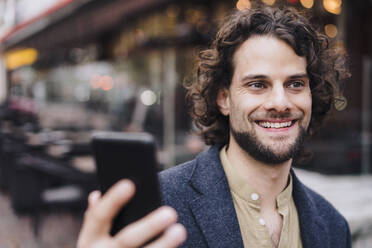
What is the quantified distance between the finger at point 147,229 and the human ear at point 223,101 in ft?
4.19

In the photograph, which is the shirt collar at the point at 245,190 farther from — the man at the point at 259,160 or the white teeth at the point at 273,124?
the white teeth at the point at 273,124

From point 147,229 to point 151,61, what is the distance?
843cm

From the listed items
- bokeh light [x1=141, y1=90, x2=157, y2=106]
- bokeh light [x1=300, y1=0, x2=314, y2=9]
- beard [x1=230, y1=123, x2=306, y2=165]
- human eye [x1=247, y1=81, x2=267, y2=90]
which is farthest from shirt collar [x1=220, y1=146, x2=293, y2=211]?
bokeh light [x1=141, y1=90, x2=157, y2=106]

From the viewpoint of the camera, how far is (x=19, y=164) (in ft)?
19.4

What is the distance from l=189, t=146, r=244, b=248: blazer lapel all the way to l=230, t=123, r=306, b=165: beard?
15 centimetres

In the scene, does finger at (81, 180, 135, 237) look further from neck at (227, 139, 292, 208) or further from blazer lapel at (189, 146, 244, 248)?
neck at (227, 139, 292, 208)

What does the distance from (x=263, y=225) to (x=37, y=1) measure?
6.85 meters

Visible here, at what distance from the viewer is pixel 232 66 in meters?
1.80

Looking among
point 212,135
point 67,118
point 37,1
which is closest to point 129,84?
point 67,118

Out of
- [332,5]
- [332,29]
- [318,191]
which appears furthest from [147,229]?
[332,5]

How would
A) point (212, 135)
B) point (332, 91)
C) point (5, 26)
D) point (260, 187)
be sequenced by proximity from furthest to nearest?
point (5, 26) < point (332, 91) < point (212, 135) < point (260, 187)

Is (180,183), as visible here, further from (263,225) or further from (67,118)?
(67,118)

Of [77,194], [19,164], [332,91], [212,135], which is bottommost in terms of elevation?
[77,194]

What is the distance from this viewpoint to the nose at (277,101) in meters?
1.60
